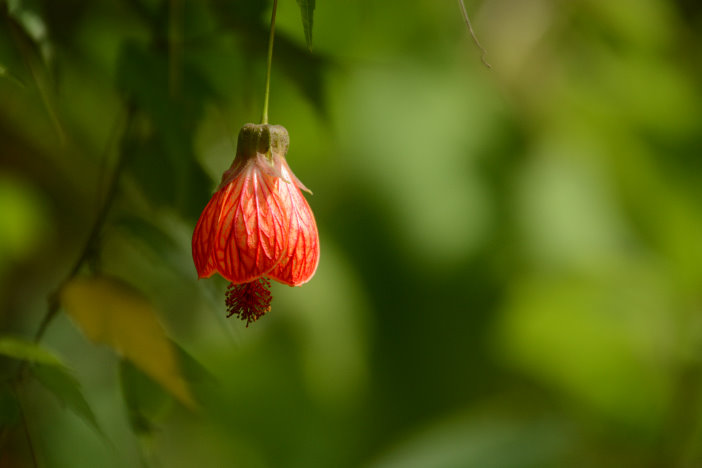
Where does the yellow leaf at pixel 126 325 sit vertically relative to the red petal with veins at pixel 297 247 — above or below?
below

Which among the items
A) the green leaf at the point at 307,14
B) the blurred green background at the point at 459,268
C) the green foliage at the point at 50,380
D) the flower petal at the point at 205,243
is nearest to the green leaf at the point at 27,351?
the green foliage at the point at 50,380

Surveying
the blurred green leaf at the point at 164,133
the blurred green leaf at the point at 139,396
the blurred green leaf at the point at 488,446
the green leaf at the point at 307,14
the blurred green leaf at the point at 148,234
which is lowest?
the blurred green leaf at the point at 139,396

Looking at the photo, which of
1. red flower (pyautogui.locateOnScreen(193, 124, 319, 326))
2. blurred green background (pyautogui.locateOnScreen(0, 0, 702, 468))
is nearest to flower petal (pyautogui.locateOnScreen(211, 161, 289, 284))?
red flower (pyautogui.locateOnScreen(193, 124, 319, 326))

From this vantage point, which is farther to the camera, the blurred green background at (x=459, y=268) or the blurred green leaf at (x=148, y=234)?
the blurred green background at (x=459, y=268)

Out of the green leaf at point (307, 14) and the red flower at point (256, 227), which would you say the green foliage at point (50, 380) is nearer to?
the red flower at point (256, 227)

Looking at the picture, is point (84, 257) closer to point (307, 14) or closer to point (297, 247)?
point (297, 247)

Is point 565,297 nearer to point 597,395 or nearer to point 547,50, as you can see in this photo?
point 597,395

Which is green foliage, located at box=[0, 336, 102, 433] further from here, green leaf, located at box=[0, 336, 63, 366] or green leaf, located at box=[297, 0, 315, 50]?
green leaf, located at box=[297, 0, 315, 50]

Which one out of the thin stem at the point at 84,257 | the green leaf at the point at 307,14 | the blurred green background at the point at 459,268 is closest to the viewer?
the green leaf at the point at 307,14

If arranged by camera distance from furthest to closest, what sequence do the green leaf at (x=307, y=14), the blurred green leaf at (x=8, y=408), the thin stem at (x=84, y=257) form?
the thin stem at (x=84, y=257), the blurred green leaf at (x=8, y=408), the green leaf at (x=307, y=14)
